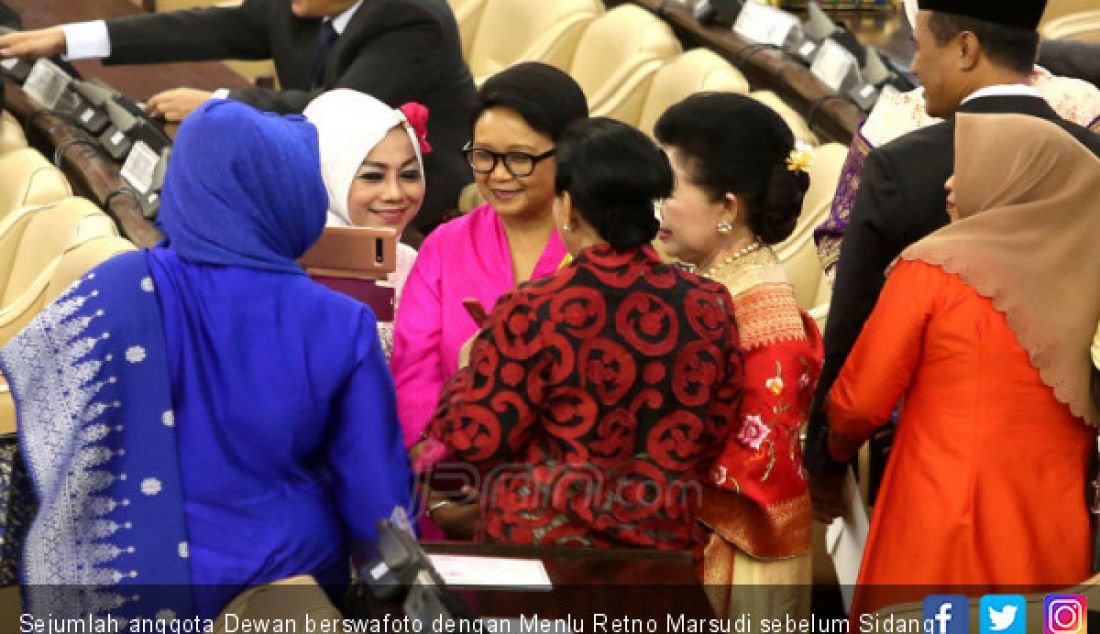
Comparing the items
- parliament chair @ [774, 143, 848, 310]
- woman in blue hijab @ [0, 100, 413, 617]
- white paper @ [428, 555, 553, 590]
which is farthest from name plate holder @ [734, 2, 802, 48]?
white paper @ [428, 555, 553, 590]

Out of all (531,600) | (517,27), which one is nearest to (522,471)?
(531,600)

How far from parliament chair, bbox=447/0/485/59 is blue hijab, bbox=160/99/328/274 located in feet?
11.1

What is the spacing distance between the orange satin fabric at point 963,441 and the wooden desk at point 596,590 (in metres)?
0.49

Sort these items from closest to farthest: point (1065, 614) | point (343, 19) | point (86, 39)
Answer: point (1065, 614) → point (343, 19) → point (86, 39)

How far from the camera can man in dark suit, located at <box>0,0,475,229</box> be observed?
392cm

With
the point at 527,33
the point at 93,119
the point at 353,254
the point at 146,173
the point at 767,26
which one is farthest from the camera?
the point at 527,33

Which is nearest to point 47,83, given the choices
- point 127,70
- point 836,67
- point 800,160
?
point 127,70

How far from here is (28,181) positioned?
166 inches

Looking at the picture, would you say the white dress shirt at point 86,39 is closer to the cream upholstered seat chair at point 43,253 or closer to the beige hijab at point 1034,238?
the cream upholstered seat chair at point 43,253

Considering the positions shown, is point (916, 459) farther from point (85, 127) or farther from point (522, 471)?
point (85, 127)

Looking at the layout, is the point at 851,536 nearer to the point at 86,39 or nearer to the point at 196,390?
the point at 196,390

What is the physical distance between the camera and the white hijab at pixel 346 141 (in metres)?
2.83

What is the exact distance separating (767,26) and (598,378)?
2.83m

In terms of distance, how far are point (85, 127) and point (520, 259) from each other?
7.50 ft
